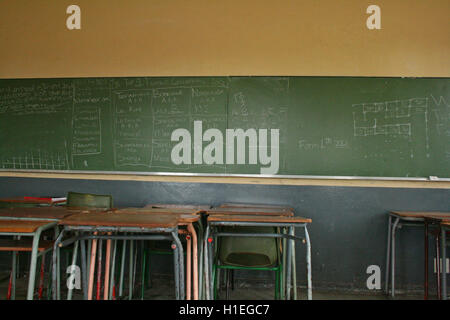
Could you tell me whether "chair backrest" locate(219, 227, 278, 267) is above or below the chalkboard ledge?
below

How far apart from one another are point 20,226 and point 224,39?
8.63 feet

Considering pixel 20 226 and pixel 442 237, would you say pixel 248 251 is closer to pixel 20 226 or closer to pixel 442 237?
pixel 442 237

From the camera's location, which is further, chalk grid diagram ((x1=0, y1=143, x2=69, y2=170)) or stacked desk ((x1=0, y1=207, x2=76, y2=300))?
chalk grid diagram ((x1=0, y1=143, x2=69, y2=170))

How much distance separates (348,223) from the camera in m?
3.45

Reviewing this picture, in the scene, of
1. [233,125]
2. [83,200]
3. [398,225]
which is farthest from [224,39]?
[398,225]

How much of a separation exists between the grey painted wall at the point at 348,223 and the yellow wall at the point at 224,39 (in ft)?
3.97

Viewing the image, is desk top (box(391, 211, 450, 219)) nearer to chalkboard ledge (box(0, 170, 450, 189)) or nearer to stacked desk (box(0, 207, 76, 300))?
chalkboard ledge (box(0, 170, 450, 189))

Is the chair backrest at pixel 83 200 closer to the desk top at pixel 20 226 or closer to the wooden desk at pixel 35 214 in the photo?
the wooden desk at pixel 35 214

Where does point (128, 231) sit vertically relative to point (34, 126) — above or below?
below

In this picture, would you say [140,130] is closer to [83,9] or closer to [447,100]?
[83,9]

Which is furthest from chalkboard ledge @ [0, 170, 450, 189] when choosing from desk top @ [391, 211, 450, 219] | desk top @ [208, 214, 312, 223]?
desk top @ [208, 214, 312, 223]

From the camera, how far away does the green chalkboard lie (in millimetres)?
3445

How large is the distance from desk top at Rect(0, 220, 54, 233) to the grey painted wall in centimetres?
171

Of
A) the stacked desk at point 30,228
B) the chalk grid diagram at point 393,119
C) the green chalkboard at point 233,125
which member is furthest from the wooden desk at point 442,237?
the stacked desk at point 30,228
